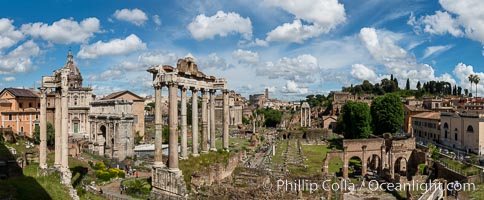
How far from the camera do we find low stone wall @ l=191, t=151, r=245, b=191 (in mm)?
24438

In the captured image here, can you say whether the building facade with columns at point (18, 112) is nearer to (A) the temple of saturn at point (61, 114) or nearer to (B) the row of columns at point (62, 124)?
(A) the temple of saturn at point (61, 114)

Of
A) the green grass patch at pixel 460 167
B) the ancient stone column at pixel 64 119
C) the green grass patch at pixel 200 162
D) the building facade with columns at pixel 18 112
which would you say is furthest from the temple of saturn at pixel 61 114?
the building facade with columns at pixel 18 112

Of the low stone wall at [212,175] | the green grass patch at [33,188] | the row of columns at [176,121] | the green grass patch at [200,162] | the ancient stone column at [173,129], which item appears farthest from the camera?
the green grass patch at [200,162]

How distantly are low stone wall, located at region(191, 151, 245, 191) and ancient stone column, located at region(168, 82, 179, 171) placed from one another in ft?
5.44

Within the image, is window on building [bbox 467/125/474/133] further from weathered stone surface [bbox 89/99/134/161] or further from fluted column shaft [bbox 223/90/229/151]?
weathered stone surface [bbox 89/99/134/161]

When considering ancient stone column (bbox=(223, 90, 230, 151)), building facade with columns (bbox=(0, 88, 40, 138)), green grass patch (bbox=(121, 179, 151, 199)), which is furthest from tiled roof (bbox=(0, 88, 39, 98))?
green grass patch (bbox=(121, 179, 151, 199))

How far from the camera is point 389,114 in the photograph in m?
62.0

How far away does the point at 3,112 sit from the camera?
54.2m

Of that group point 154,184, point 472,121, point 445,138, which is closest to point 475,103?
point 445,138

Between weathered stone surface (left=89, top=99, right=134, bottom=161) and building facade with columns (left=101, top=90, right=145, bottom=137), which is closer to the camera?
weathered stone surface (left=89, top=99, right=134, bottom=161)

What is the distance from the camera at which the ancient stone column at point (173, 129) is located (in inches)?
933

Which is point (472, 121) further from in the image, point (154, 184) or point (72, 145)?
point (72, 145)

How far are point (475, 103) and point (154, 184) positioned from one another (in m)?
78.6

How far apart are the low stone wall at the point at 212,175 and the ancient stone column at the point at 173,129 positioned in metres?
1.66
